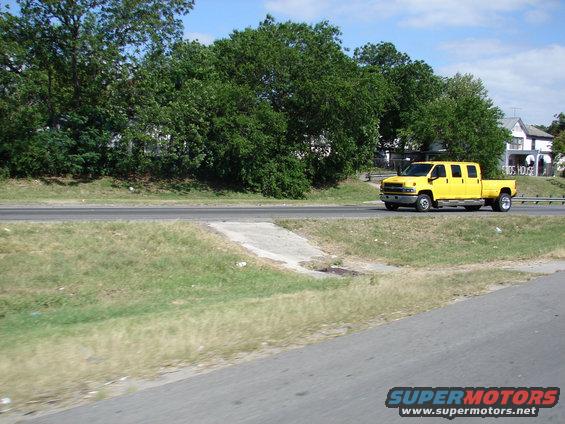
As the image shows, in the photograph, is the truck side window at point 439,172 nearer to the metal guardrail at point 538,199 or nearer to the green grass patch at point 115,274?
the green grass patch at point 115,274

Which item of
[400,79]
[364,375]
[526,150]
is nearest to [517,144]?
[526,150]

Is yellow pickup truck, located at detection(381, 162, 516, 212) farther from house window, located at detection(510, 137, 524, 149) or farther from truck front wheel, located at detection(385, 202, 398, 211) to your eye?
house window, located at detection(510, 137, 524, 149)

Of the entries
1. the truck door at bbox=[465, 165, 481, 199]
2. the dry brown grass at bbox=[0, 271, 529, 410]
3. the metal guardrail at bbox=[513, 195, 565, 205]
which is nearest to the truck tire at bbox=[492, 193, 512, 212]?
the truck door at bbox=[465, 165, 481, 199]

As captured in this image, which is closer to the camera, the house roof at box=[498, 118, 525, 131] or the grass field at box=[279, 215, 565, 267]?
the grass field at box=[279, 215, 565, 267]

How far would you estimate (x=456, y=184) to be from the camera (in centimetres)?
2802

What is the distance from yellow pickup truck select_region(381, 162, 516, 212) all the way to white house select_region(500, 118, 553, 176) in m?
56.1

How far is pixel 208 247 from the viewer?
16391 mm

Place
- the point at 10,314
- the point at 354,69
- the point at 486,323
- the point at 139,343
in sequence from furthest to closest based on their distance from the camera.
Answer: the point at 354,69, the point at 10,314, the point at 486,323, the point at 139,343

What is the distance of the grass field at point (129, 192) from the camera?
3181 cm

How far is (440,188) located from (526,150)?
220 ft

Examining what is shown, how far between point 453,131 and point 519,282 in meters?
44.7

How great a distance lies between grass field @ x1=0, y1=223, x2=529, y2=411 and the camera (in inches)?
261

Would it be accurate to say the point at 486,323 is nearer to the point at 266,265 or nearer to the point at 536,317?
the point at 536,317

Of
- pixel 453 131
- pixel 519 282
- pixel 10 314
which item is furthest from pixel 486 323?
pixel 453 131
